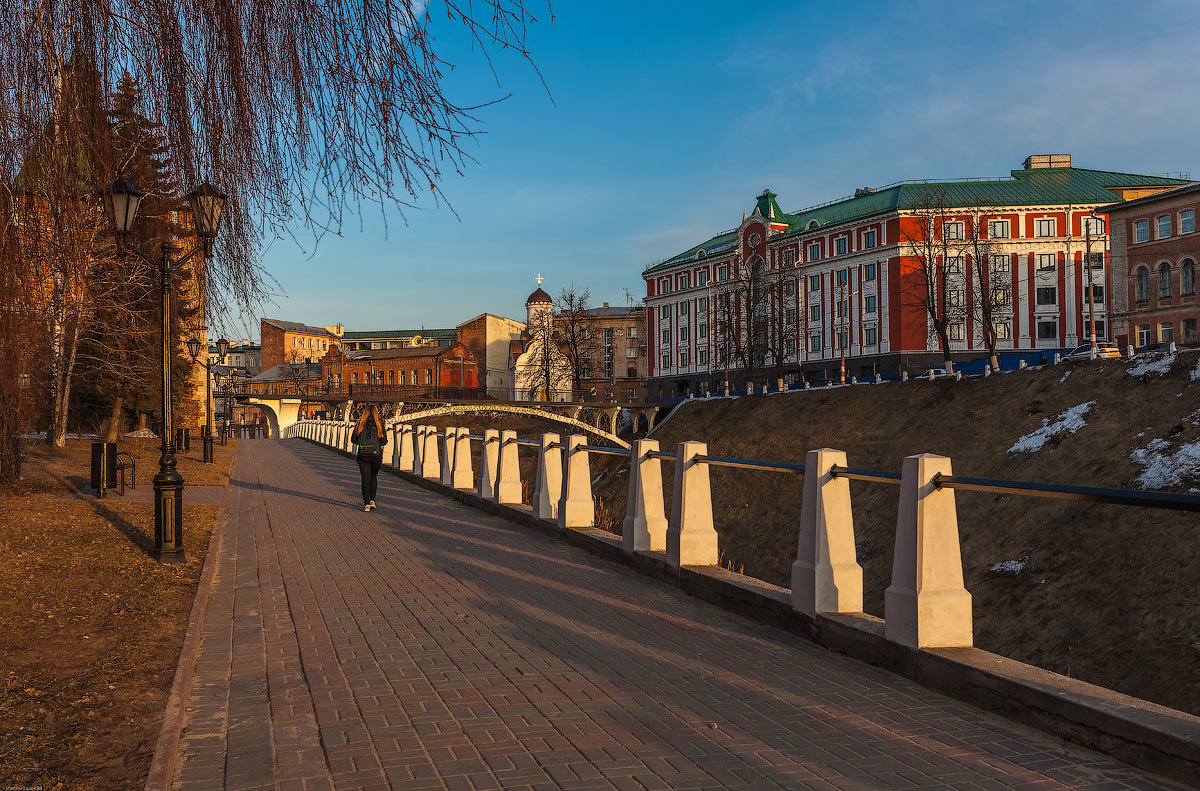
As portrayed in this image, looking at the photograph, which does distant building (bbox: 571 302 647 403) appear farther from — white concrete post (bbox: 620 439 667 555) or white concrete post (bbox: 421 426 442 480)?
white concrete post (bbox: 620 439 667 555)

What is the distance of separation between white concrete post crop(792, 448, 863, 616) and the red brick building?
332 feet

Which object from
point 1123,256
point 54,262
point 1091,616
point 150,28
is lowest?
point 1091,616

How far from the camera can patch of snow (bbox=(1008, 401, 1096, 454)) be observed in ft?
122

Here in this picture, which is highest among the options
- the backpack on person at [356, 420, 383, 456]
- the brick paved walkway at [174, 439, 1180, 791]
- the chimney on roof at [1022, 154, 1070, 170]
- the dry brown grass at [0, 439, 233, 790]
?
the chimney on roof at [1022, 154, 1070, 170]

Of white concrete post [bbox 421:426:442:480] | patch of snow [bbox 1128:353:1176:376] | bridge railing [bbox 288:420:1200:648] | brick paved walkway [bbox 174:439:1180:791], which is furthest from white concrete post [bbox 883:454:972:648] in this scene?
patch of snow [bbox 1128:353:1176:376]

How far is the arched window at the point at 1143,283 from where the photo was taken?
58625 millimetres

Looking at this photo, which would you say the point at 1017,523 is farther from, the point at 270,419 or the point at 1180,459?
the point at 270,419

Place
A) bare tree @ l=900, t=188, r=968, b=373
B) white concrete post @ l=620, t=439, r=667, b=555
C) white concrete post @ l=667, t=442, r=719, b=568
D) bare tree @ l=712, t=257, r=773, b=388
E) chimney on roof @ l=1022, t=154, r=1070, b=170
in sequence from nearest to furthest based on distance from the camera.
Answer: white concrete post @ l=667, t=442, r=719, b=568 → white concrete post @ l=620, t=439, r=667, b=555 → bare tree @ l=900, t=188, r=968, b=373 → bare tree @ l=712, t=257, r=773, b=388 → chimney on roof @ l=1022, t=154, r=1070, b=170

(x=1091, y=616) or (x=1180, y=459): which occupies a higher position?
(x=1180, y=459)

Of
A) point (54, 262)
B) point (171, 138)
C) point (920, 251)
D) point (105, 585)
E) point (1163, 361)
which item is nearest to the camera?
point (171, 138)

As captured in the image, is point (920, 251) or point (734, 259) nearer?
point (920, 251)

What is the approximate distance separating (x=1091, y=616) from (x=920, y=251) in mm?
48831

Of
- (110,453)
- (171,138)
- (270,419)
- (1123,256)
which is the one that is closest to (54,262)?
(171,138)

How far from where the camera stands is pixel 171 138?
4.32 m
